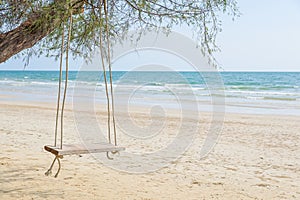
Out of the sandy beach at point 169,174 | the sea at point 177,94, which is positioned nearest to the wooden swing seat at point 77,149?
the sandy beach at point 169,174

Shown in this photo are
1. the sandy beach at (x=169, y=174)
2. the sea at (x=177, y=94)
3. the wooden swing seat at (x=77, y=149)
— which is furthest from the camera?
the sea at (x=177, y=94)

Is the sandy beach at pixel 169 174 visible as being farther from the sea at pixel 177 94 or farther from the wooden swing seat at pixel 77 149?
the sea at pixel 177 94

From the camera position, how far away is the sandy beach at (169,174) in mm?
4043

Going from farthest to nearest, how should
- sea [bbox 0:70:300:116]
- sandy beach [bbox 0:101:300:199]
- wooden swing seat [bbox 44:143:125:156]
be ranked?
sea [bbox 0:70:300:116]
sandy beach [bbox 0:101:300:199]
wooden swing seat [bbox 44:143:125:156]

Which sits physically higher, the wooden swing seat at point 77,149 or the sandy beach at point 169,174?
the wooden swing seat at point 77,149

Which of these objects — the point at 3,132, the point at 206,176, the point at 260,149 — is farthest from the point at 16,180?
the point at 260,149

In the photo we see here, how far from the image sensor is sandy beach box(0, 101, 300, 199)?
4043mm

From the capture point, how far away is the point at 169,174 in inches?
193

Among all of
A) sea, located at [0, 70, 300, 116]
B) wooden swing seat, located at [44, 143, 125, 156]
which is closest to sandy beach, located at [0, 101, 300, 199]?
wooden swing seat, located at [44, 143, 125, 156]

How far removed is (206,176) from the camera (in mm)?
4879

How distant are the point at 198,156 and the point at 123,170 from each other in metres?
1.65

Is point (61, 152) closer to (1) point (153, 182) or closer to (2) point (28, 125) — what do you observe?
(1) point (153, 182)

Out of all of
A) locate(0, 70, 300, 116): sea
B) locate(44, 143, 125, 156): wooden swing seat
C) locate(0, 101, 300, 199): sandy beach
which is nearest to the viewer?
locate(44, 143, 125, 156): wooden swing seat

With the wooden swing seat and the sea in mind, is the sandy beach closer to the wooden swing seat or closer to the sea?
the wooden swing seat
